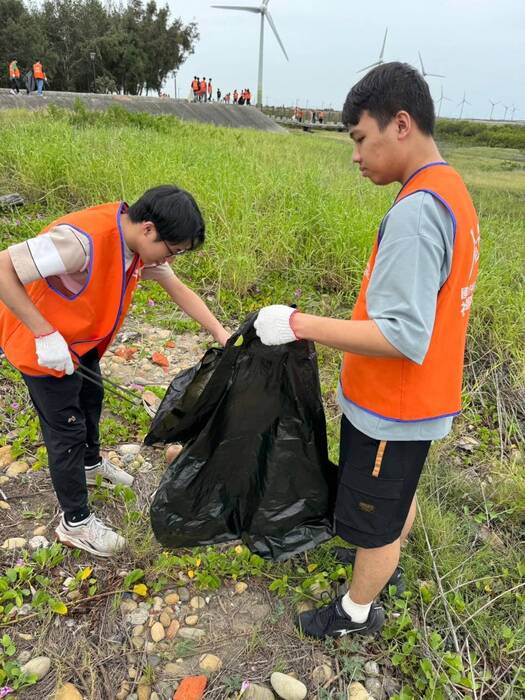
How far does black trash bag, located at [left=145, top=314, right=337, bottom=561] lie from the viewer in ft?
5.01

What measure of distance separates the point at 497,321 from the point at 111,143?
4653 millimetres

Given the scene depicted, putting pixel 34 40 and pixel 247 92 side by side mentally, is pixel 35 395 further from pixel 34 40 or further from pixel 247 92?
pixel 247 92

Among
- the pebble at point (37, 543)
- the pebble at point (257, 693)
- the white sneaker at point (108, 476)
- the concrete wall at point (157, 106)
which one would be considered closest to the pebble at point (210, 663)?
the pebble at point (257, 693)

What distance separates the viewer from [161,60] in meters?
34.1

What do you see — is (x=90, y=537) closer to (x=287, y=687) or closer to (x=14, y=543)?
(x=14, y=543)

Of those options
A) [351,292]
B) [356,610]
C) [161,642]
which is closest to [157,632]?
[161,642]

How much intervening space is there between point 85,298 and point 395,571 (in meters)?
1.40

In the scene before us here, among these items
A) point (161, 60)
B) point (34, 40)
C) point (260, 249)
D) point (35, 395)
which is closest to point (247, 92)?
point (161, 60)

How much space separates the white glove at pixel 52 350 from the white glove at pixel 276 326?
550 mm

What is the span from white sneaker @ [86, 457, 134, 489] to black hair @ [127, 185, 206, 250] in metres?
1.05

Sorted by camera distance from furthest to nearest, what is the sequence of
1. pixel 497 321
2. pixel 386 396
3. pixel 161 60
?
1. pixel 161 60
2. pixel 497 321
3. pixel 386 396

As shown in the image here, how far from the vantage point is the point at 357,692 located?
4.64 ft

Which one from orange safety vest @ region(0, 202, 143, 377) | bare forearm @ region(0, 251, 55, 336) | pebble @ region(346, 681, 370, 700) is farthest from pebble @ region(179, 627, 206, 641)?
bare forearm @ region(0, 251, 55, 336)

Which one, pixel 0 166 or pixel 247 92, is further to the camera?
pixel 247 92
